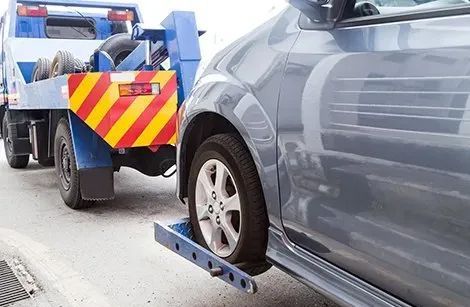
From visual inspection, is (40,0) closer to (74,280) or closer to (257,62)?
(74,280)

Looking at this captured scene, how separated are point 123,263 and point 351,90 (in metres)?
2.45

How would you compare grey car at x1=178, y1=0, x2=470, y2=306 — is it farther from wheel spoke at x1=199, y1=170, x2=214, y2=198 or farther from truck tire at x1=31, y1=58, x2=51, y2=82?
truck tire at x1=31, y1=58, x2=51, y2=82

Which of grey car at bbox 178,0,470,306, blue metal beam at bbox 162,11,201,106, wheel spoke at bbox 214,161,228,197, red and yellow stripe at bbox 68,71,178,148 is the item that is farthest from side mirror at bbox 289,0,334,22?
blue metal beam at bbox 162,11,201,106

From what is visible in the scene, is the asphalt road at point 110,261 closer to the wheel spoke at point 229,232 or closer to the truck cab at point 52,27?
the wheel spoke at point 229,232

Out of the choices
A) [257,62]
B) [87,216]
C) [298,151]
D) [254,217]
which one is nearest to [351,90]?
[298,151]

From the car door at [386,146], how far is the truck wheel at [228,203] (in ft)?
1.00

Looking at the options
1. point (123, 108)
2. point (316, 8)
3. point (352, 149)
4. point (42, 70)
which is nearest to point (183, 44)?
point (123, 108)

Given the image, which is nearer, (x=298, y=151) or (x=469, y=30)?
(x=469, y=30)

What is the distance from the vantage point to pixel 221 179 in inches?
103

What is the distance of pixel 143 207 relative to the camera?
17.0 feet

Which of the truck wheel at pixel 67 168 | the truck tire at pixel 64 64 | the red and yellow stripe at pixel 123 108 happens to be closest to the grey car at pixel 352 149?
the red and yellow stripe at pixel 123 108

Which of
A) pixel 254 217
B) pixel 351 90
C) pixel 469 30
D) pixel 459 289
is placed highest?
pixel 469 30

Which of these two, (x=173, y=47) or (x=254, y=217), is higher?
(x=173, y=47)

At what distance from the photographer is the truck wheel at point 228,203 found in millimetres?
2416
